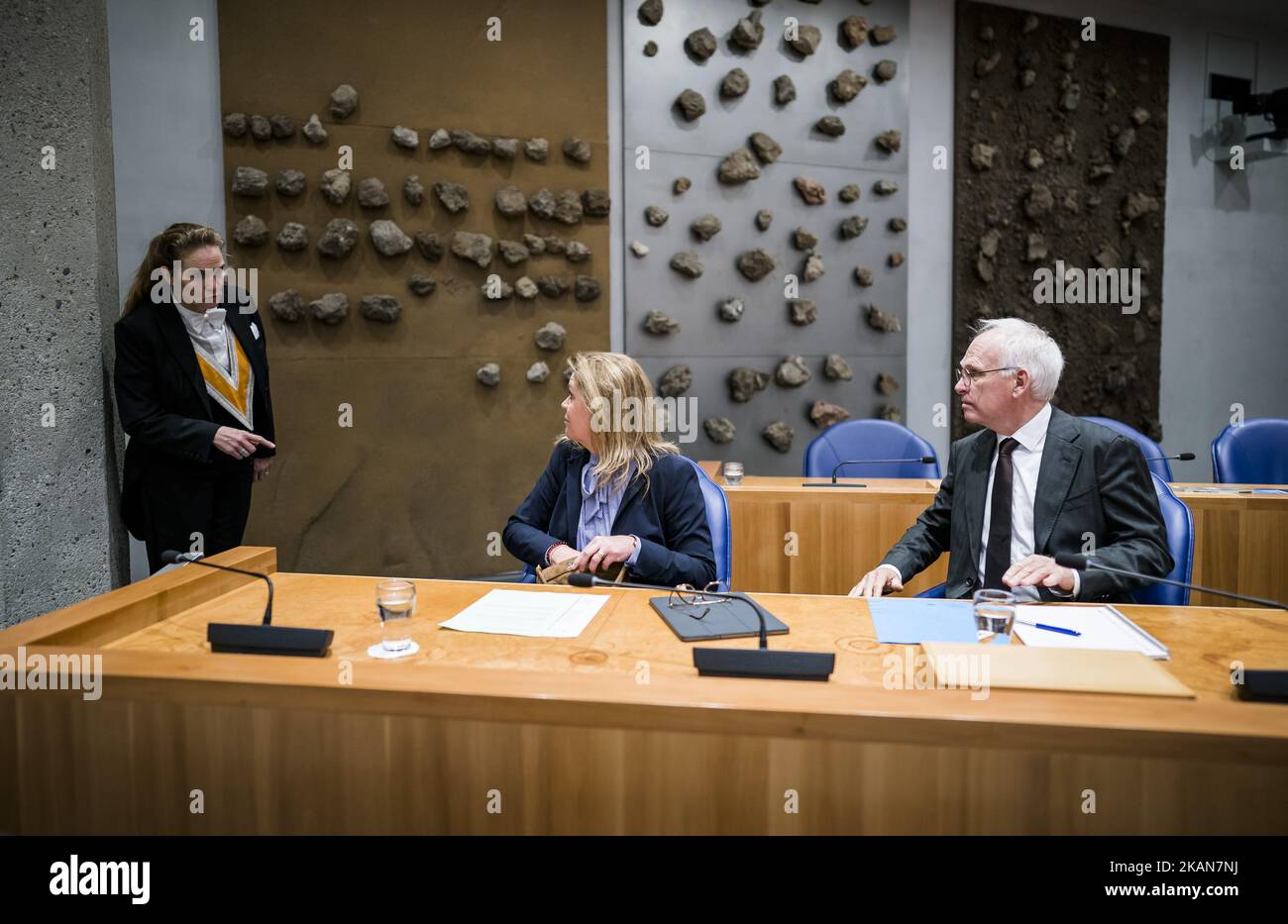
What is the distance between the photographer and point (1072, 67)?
19.1 feet

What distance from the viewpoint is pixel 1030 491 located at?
2219 mm

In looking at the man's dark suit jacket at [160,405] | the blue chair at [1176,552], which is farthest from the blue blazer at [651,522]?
the man's dark suit jacket at [160,405]

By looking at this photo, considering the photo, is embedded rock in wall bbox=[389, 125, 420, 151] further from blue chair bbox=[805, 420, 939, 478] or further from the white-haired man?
the white-haired man

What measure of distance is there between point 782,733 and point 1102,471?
1343 mm

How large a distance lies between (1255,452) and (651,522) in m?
3.22

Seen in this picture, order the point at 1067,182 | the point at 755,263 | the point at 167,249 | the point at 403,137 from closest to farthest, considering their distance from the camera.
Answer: the point at 167,249, the point at 403,137, the point at 755,263, the point at 1067,182

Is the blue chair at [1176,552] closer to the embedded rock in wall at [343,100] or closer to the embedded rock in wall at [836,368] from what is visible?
the embedded rock in wall at [836,368]

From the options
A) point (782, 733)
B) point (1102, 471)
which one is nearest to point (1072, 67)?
point (1102, 471)

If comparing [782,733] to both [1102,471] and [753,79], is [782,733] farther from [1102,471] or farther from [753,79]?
[753,79]

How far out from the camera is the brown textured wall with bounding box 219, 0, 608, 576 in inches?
171

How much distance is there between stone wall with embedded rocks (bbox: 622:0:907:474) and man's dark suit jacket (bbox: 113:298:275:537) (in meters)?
2.55

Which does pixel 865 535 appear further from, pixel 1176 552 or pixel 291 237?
pixel 291 237

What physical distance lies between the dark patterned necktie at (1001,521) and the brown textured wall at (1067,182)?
3.70 metres

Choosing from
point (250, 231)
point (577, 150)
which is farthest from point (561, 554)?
point (577, 150)
